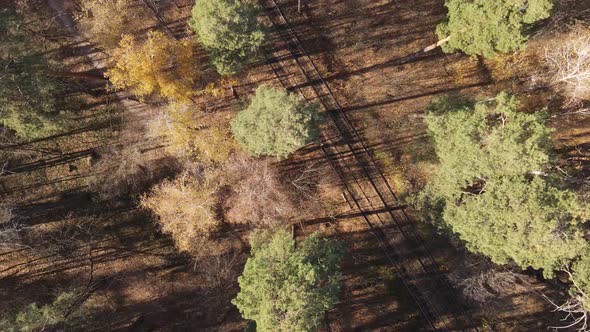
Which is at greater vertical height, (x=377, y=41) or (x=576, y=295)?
(x=377, y=41)

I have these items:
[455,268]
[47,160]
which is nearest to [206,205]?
[47,160]

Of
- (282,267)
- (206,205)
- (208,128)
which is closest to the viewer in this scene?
(282,267)

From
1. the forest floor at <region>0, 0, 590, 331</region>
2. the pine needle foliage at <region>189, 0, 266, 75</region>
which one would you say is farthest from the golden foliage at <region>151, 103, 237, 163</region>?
the pine needle foliage at <region>189, 0, 266, 75</region>

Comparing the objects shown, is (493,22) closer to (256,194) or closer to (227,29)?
(227,29)

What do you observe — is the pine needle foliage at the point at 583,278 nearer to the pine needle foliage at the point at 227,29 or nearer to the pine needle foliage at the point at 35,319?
the pine needle foliage at the point at 227,29

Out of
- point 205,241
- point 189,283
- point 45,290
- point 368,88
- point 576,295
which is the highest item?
point 368,88

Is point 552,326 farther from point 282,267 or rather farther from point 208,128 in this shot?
point 208,128

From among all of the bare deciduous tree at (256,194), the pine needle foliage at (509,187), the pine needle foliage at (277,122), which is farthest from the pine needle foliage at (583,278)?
the bare deciduous tree at (256,194)
